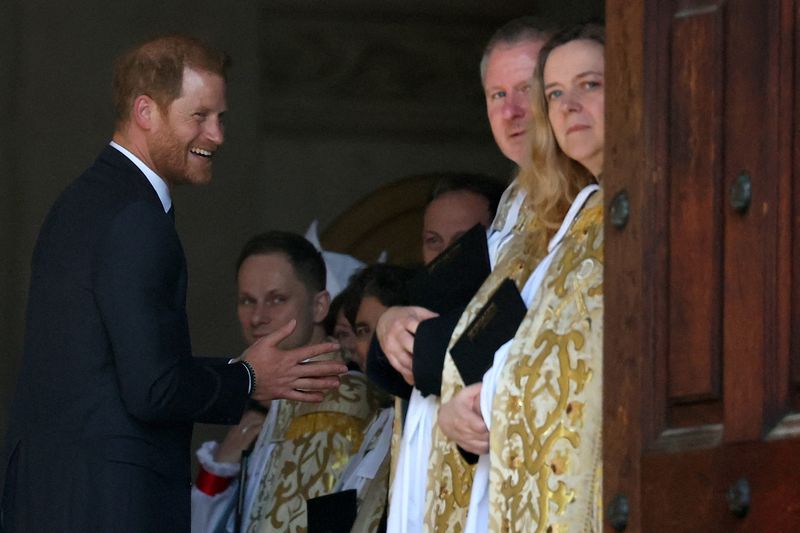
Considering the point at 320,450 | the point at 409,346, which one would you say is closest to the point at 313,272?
the point at 320,450

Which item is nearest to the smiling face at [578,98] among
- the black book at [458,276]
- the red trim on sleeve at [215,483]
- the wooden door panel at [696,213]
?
the black book at [458,276]

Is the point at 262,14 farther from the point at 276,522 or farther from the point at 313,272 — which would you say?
the point at 276,522

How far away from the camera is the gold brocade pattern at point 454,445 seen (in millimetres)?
3891

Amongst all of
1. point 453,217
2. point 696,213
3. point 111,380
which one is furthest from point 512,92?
point 696,213

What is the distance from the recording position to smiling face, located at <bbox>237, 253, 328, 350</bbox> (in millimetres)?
5781

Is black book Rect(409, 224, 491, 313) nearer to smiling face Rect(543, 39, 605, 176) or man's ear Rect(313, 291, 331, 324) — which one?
smiling face Rect(543, 39, 605, 176)

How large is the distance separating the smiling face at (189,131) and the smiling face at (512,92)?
674 millimetres

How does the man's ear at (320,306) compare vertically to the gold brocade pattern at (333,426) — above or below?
above

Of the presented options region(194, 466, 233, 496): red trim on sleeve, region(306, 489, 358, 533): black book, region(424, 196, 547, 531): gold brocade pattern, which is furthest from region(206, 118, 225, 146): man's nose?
region(194, 466, 233, 496): red trim on sleeve

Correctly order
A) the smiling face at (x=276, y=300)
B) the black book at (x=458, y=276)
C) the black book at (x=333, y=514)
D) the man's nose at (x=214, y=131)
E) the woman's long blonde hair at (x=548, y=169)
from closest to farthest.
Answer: the woman's long blonde hair at (x=548, y=169) < the black book at (x=458, y=276) < the man's nose at (x=214, y=131) < the black book at (x=333, y=514) < the smiling face at (x=276, y=300)

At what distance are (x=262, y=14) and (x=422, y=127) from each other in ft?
3.05

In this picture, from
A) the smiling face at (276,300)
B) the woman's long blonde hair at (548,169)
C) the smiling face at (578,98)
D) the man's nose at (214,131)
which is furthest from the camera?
the smiling face at (276,300)

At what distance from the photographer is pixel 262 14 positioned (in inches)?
341

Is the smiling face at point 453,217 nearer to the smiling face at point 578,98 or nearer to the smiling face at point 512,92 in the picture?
the smiling face at point 512,92
